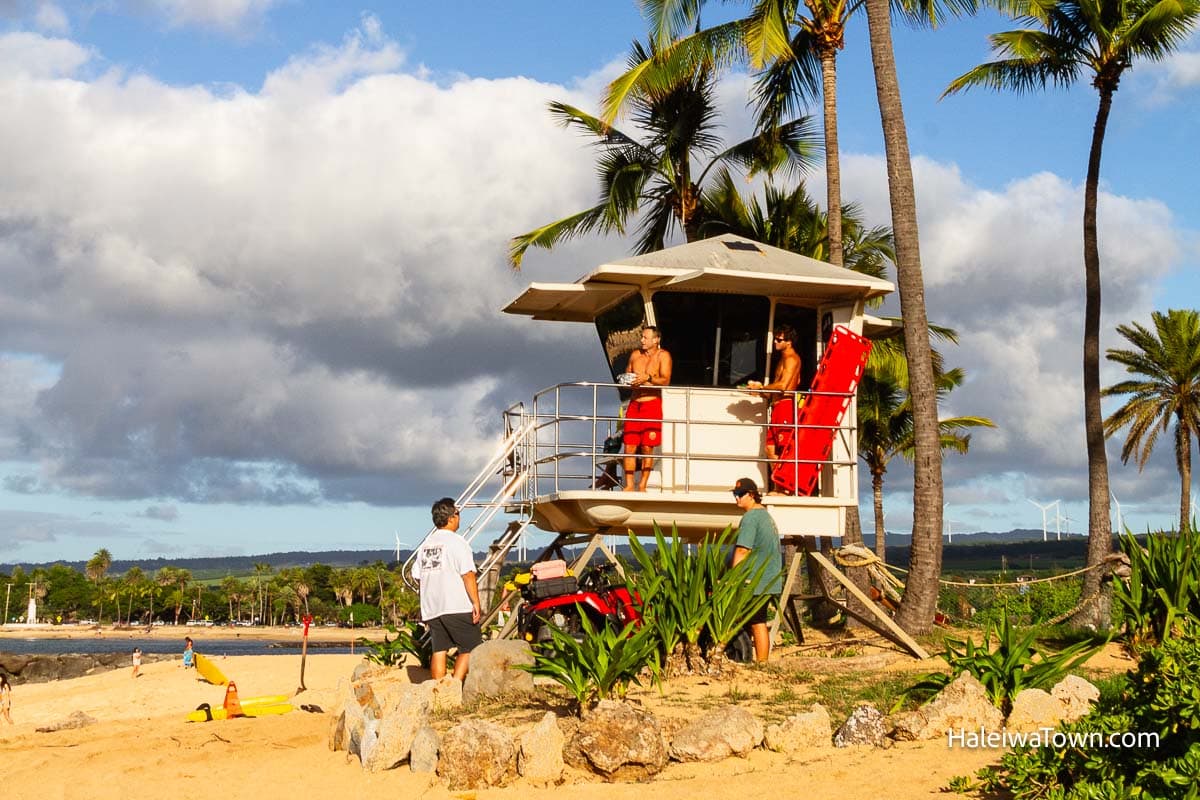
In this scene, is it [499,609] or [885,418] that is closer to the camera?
[499,609]

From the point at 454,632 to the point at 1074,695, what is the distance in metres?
5.71

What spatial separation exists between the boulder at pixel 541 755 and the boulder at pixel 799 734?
152 centimetres

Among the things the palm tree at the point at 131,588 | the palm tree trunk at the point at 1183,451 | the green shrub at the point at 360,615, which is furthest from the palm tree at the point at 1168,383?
the palm tree at the point at 131,588

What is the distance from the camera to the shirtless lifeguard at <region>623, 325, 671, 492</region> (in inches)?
575

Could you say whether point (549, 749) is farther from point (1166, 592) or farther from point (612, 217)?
point (612, 217)

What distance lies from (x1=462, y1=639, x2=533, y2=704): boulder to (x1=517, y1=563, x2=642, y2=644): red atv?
496 millimetres

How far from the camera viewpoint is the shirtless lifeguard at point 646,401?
1462cm

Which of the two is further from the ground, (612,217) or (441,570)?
(612,217)

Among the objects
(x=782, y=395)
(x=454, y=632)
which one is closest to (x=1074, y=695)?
(x=454, y=632)

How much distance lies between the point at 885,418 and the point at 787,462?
27976 millimetres

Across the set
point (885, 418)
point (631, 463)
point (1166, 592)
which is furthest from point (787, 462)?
point (885, 418)

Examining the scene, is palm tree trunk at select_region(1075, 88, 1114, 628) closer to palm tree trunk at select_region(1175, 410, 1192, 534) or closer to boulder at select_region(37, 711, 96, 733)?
boulder at select_region(37, 711, 96, 733)

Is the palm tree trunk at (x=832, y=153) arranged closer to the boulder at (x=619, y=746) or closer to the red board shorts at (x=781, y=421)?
the red board shorts at (x=781, y=421)

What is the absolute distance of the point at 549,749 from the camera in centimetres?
866
